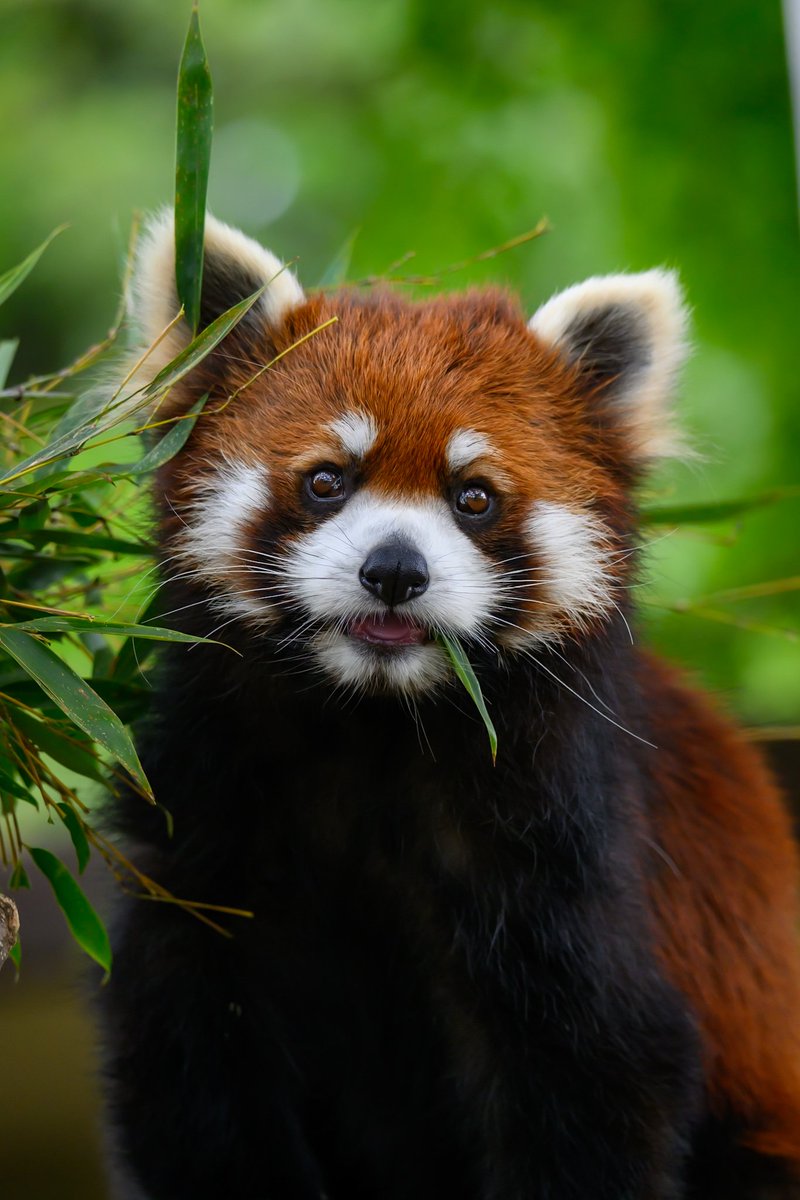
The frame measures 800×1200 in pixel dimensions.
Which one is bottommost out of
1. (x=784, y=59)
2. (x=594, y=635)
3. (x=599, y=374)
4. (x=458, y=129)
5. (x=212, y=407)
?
(x=594, y=635)

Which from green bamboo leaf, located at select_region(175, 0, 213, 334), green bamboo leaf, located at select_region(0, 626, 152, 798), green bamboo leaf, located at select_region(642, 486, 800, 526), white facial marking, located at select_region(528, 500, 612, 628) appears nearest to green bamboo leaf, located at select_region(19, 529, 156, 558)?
green bamboo leaf, located at select_region(0, 626, 152, 798)

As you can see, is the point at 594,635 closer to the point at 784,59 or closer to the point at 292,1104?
the point at 292,1104

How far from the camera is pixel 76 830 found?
7.22 ft

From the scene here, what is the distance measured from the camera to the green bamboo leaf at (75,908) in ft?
7.23

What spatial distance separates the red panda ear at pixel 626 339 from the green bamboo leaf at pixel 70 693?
103 centimetres

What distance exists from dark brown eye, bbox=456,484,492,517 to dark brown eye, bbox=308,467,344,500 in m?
0.19

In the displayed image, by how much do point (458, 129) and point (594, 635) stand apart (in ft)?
11.5

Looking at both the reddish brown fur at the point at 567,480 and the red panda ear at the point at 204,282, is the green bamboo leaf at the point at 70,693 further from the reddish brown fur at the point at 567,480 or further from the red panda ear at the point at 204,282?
the red panda ear at the point at 204,282

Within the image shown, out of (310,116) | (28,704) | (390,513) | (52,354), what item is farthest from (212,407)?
(52,354)

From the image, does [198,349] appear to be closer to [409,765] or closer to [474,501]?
[474,501]

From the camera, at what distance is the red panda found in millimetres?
2188

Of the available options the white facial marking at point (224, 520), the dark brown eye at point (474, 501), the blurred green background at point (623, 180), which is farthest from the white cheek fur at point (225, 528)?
the blurred green background at point (623, 180)

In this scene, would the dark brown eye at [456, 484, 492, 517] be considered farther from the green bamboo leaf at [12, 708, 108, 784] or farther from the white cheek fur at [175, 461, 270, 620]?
the green bamboo leaf at [12, 708, 108, 784]

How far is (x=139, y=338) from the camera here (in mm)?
2441
